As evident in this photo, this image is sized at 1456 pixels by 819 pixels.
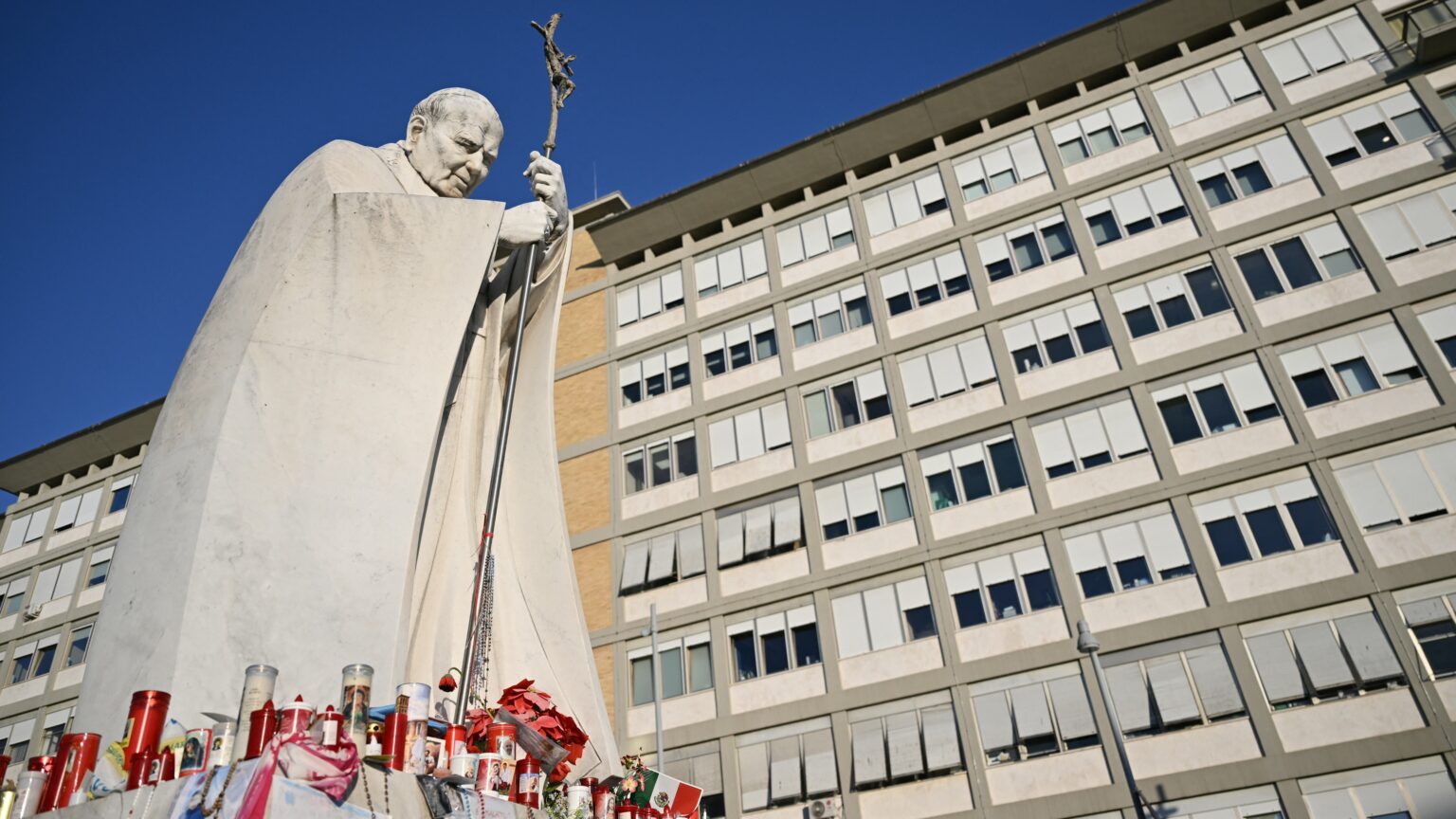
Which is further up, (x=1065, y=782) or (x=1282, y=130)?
(x=1282, y=130)

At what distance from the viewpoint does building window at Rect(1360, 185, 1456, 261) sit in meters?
21.8

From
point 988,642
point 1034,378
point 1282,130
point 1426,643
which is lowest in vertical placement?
point 1426,643

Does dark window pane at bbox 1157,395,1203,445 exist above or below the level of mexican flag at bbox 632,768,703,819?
above

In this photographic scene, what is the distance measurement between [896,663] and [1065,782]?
160 inches

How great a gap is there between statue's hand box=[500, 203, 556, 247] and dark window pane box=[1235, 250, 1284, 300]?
66.0ft

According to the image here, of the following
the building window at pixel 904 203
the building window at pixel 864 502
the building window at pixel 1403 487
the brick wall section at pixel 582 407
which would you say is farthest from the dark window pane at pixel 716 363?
the building window at pixel 1403 487

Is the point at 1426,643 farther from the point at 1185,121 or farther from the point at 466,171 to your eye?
the point at 466,171

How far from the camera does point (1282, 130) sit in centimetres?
2438

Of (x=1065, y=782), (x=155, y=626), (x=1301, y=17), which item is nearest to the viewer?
(x=155, y=626)

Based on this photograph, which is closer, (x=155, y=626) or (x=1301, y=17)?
(x=155, y=626)

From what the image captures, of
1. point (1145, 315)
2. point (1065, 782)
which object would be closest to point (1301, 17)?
point (1145, 315)

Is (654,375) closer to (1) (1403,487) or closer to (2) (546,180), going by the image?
(1) (1403,487)

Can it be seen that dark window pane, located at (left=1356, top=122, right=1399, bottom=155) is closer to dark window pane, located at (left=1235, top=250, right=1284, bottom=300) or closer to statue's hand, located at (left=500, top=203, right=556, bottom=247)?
dark window pane, located at (left=1235, top=250, right=1284, bottom=300)

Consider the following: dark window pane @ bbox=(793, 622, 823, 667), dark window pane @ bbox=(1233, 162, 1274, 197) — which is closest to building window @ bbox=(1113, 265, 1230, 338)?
dark window pane @ bbox=(1233, 162, 1274, 197)
